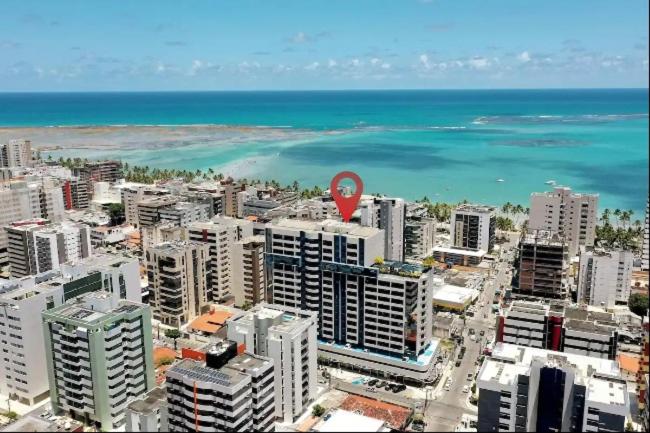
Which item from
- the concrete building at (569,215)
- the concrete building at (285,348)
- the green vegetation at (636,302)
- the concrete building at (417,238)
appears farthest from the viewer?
the concrete building at (417,238)

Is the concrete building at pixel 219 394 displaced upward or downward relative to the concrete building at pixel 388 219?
downward

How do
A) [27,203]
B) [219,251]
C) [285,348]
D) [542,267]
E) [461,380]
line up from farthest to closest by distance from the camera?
[27,203] < [542,267] < [219,251] < [461,380] < [285,348]

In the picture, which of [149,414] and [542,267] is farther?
[542,267]

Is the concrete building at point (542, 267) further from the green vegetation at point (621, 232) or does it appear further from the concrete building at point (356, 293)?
the concrete building at point (356, 293)

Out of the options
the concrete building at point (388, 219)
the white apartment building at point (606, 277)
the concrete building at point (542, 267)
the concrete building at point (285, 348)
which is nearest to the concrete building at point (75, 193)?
the concrete building at point (388, 219)

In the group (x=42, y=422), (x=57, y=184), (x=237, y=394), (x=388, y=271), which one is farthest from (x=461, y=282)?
(x=57, y=184)

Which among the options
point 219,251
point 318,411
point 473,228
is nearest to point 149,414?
point 318,411

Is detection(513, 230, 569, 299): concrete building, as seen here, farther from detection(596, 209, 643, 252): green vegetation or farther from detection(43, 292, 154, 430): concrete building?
detection(43, 292, 154, 430): concrete building

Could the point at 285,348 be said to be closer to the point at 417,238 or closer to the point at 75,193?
the point at 417,238
